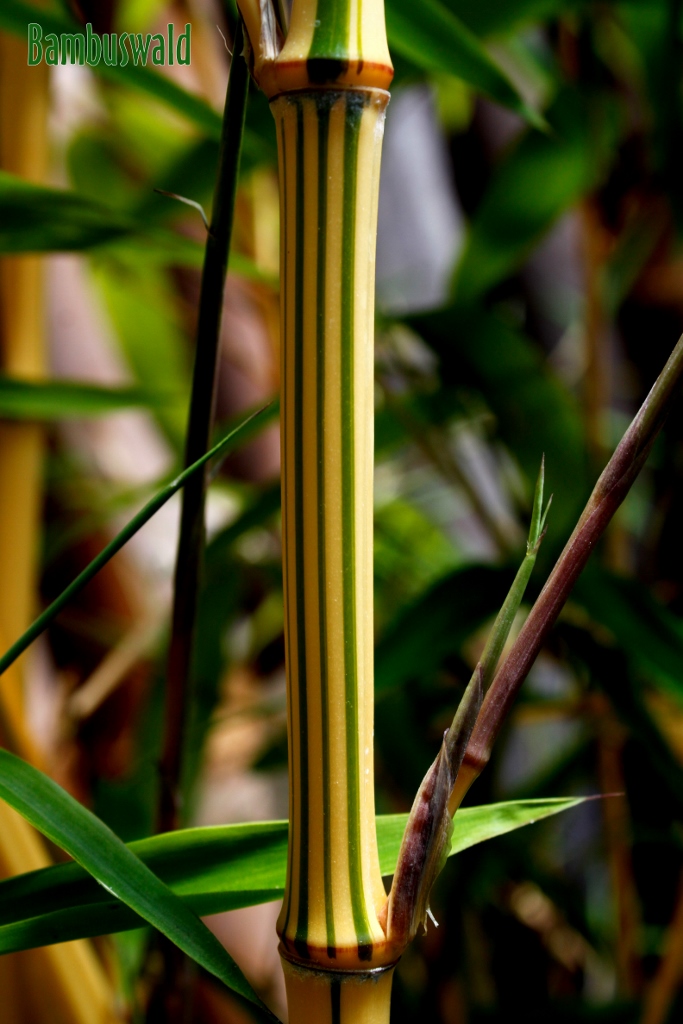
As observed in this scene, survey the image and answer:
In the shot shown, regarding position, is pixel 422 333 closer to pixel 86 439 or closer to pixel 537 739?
pixel 86 439

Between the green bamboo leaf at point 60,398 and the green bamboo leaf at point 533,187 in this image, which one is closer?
the green bamboo leaf at point 60,398

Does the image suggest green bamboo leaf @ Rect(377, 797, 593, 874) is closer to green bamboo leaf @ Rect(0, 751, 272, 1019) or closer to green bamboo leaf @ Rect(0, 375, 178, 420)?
green bamboo leaf @ Rect(0, 751, 272, 1019)

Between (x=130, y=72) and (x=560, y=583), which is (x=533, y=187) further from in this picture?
(x=560, y=583)

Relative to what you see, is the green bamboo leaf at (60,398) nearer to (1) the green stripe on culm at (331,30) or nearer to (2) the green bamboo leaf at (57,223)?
(2) the green bamboo leaf at (57,223)

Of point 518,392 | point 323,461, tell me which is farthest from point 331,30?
point 518,392

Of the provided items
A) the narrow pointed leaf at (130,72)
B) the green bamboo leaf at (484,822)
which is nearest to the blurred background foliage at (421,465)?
the narrow pointed leaf at (130,72)

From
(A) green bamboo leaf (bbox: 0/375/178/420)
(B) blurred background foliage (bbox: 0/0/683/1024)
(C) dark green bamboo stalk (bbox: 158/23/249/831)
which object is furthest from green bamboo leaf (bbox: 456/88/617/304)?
(C) dark green bamboo stalk (bbox: 158/23/249/831)
